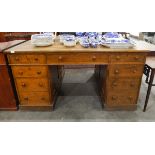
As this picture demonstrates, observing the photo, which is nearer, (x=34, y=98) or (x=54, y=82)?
(x=34, y=98)

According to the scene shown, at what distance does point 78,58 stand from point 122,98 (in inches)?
30.2

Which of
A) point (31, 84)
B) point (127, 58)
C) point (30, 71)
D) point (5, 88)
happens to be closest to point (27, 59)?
point (30, 71)

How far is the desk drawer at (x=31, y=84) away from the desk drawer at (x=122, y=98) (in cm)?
83

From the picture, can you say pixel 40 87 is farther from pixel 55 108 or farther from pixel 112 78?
pixel 112 78

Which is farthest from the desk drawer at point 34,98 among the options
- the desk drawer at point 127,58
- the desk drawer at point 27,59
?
the desk drawer at point 127,58

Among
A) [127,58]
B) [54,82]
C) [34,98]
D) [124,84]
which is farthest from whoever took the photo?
[54,82]

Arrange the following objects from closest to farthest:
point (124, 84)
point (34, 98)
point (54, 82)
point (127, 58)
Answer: point (127, 58) < point (124, 84) < point (34, 98) < point (54, 82)

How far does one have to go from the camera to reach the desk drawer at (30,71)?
175 cm

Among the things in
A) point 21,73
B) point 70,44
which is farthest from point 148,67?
point 21,73

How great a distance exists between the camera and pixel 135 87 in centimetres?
183

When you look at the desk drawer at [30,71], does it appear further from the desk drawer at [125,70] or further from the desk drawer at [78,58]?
the desk drawer at [125,70]

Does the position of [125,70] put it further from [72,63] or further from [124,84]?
[72,63]

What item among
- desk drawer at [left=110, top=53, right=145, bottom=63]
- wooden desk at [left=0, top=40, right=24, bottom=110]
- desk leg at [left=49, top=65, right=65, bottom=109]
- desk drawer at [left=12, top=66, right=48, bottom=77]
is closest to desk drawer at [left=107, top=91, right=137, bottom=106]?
desk drawer at [left=110, top=53, right=145, bottom=63]

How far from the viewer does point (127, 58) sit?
5.52ft
